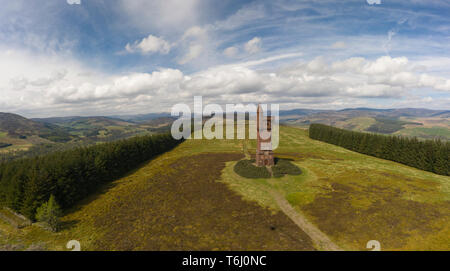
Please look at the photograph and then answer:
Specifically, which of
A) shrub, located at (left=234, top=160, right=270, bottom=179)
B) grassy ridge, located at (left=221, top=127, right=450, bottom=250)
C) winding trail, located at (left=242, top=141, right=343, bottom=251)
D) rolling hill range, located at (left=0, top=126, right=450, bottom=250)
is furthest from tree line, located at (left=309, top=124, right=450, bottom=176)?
winding trail, located at (left=242, top=141, right=343, bottom=251)

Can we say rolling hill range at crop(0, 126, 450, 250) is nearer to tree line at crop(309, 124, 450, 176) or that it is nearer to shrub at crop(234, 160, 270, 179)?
shrub at crop(234, 160, 270, 179)

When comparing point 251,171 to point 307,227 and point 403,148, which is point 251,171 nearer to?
point 307,227

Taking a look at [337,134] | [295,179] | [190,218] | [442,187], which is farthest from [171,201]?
[337,134]

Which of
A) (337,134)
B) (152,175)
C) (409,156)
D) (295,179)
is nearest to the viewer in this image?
(295,179)

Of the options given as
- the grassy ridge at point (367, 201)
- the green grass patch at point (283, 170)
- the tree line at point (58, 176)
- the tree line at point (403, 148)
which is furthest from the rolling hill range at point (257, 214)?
the tree line at point (403, 148)

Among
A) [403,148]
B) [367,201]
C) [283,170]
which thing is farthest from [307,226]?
[403,148]

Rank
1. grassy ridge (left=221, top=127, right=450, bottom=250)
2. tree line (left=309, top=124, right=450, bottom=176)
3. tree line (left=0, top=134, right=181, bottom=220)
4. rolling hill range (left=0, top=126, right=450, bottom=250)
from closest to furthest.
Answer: rolling hill range (left=0, top=126, right=450, bottom=250)
grassy ridge (left=221, top=127, right=450, bottom=250)
tree line (left=0, top=134, right=181, bottom=220)
tree line (left=309, top=124, right=450, bottom=176)
